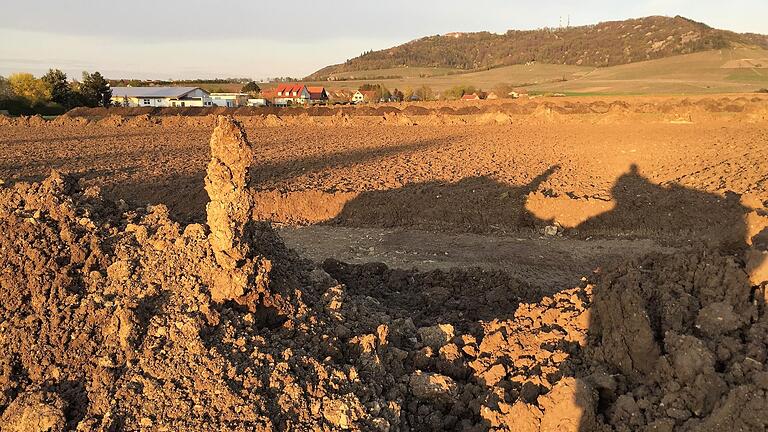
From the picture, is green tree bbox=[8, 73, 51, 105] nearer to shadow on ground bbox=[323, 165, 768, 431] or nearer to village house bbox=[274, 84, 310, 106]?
village house bbox=[274, 84, 310, 106]

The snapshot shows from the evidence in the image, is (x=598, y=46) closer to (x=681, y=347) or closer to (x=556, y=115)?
(x=556, y=115)

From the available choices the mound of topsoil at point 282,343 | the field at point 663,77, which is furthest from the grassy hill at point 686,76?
the mound of topsoil at point 282,343

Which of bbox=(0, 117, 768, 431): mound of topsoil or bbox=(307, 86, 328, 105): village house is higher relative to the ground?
bbox=(307, 86, 328, 105): village house

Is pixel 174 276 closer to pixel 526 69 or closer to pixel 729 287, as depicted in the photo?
pixel 729 287

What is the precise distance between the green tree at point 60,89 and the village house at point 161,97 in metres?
18.6

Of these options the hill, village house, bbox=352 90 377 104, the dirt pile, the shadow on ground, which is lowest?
the shadow on ground

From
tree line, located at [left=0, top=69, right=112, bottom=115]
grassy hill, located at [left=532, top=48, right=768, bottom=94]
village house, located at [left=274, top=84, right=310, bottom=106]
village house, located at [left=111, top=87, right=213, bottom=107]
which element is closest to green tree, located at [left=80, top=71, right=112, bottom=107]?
tree line, located at [left=0, top=69, right=112, bottom=115]

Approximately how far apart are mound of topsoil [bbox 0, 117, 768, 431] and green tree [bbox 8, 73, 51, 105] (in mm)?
64335

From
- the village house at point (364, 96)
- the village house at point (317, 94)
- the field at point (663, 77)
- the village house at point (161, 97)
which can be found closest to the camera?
the field at point (663, 77)

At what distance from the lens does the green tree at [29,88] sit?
5825cm

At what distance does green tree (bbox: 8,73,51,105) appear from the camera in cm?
5825

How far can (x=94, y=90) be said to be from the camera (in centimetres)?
6506

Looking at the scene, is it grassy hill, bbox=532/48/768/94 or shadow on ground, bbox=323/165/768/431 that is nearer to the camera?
shadow on ground, bbox=323/165/768/431

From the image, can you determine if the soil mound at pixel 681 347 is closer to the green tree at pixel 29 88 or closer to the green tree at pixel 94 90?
the green tree at pixel 29 88
